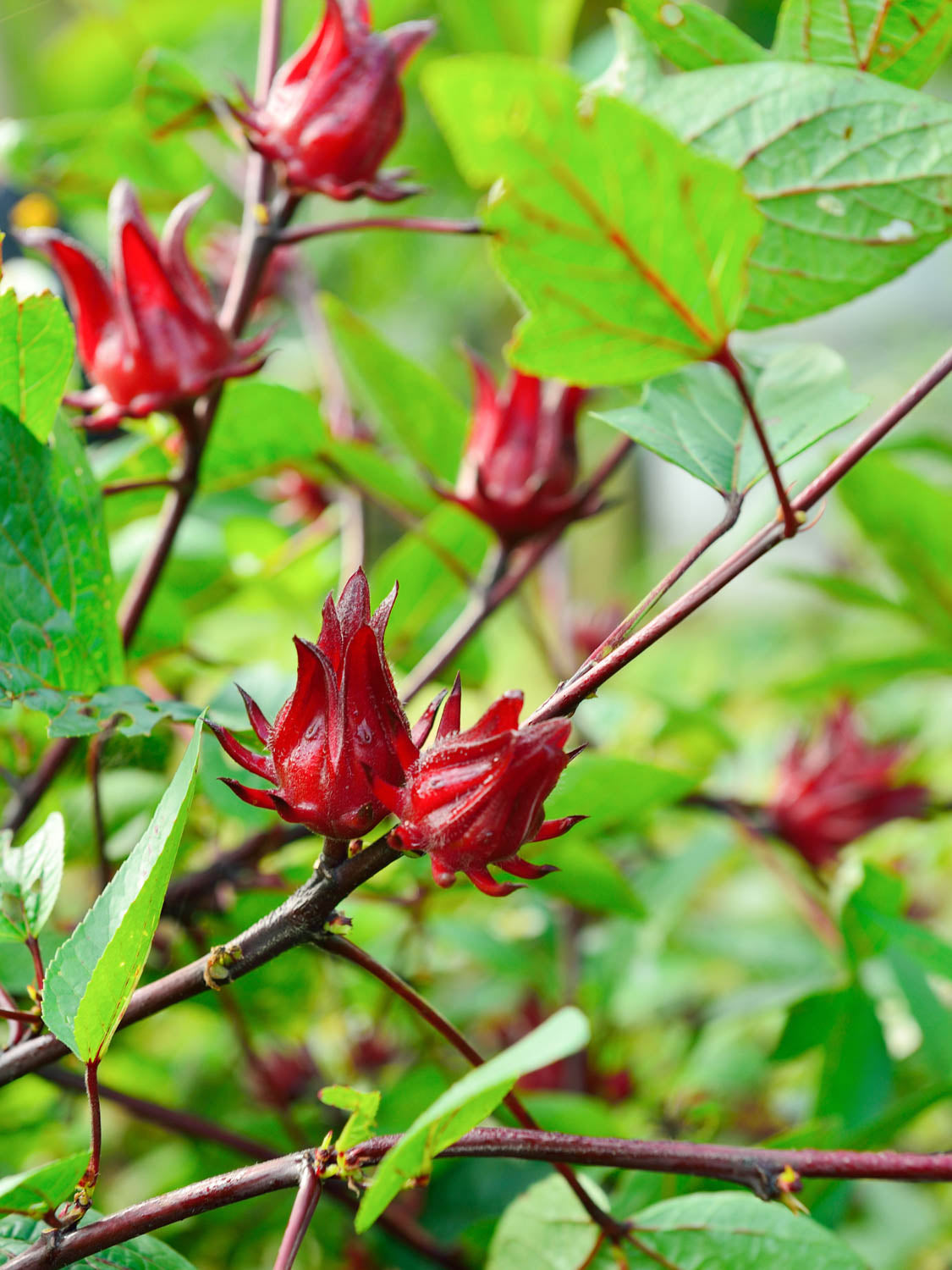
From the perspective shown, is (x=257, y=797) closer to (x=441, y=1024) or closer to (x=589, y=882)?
(x=441, y=1024)

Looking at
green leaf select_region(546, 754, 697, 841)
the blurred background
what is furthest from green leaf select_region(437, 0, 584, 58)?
green leaf select_region(546, 754, 697, 841)

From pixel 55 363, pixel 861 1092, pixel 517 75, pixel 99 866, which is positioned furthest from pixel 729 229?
pixel 861 1092

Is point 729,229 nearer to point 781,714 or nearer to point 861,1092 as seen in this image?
point 861,1092

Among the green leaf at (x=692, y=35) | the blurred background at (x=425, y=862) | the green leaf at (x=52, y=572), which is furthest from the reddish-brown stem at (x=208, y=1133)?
the green leaf at (x=692, y=35)

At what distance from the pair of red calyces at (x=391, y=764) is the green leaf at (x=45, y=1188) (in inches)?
4.2

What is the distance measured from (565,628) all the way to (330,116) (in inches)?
19.4

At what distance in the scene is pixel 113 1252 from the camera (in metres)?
0.26

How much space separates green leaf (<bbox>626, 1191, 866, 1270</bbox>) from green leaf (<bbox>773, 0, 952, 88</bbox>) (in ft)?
1.10

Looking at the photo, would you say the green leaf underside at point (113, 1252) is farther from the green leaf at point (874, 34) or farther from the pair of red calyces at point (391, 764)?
the green leaf at point (874, 34)

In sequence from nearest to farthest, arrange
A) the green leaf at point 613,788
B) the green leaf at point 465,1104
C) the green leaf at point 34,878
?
1. the green leaf at point 465,1104
2. the green leaf at point 34,878
3. the green leaf at point 613,788

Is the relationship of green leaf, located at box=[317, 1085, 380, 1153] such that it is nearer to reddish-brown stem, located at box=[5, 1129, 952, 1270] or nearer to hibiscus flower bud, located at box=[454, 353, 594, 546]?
reddish-brown stem, located at box=[5, 1129, 952, 1270]

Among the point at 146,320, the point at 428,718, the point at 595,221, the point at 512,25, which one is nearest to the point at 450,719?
the point at 428,718

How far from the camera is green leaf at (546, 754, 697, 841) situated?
1.44 ft

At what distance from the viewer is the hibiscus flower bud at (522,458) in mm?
487
